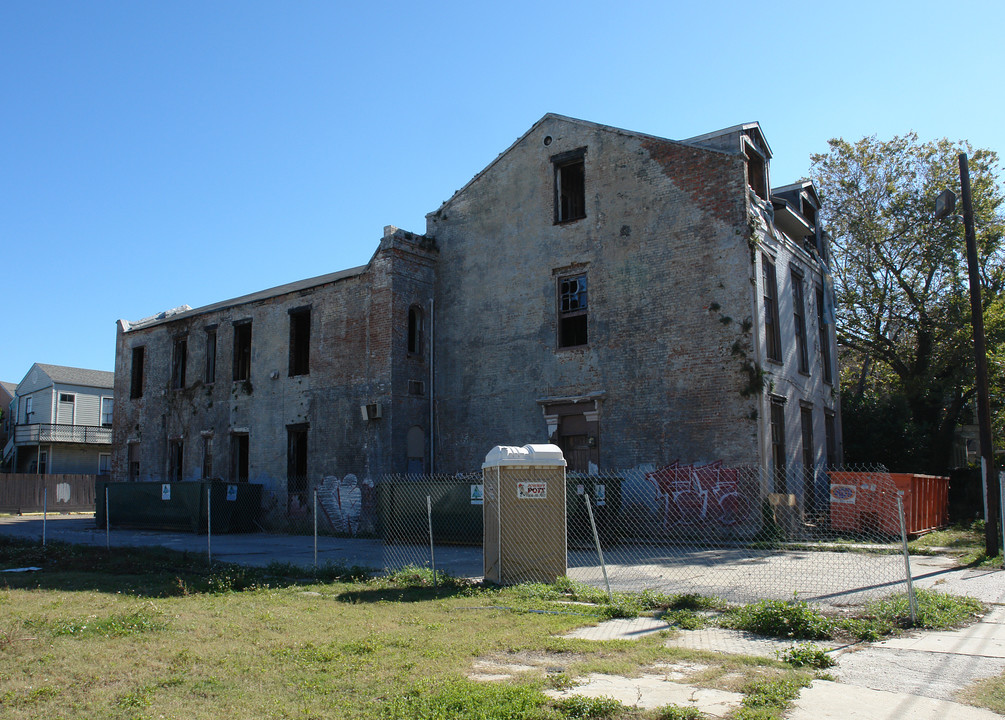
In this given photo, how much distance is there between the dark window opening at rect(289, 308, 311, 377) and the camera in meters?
24.3

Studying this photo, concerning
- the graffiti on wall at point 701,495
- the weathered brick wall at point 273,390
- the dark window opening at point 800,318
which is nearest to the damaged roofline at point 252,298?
the weathered brick wall at point 273,390

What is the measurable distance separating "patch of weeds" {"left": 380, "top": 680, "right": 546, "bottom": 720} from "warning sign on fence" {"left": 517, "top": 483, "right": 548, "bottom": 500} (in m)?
5.08

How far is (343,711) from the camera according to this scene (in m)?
4.84

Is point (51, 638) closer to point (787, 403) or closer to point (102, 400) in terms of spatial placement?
point (787, 403)

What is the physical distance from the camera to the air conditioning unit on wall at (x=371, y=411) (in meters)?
21.0

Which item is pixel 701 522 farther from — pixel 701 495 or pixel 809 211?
pixel 809 211

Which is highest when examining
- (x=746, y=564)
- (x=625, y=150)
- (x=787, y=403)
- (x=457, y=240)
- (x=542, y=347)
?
(x=625, y=150)

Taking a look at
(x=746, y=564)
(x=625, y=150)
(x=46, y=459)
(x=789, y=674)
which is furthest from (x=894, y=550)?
(x=46, y=459)

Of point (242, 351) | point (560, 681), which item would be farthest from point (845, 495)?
point (242, 351)

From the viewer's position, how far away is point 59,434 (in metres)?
44.6

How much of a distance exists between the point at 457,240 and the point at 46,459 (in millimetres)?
35247

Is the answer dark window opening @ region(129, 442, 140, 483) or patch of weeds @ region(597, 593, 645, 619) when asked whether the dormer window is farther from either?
dark window opening @ region(129, 442, 140, 483)

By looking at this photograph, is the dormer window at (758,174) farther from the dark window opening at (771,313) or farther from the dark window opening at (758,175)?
the dark window opening at (771,313)

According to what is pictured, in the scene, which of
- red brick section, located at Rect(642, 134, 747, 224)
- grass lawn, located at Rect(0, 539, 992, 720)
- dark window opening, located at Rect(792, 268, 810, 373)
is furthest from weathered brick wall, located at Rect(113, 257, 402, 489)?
grass lawn, located at Rect(0, 539, 992, 720)
